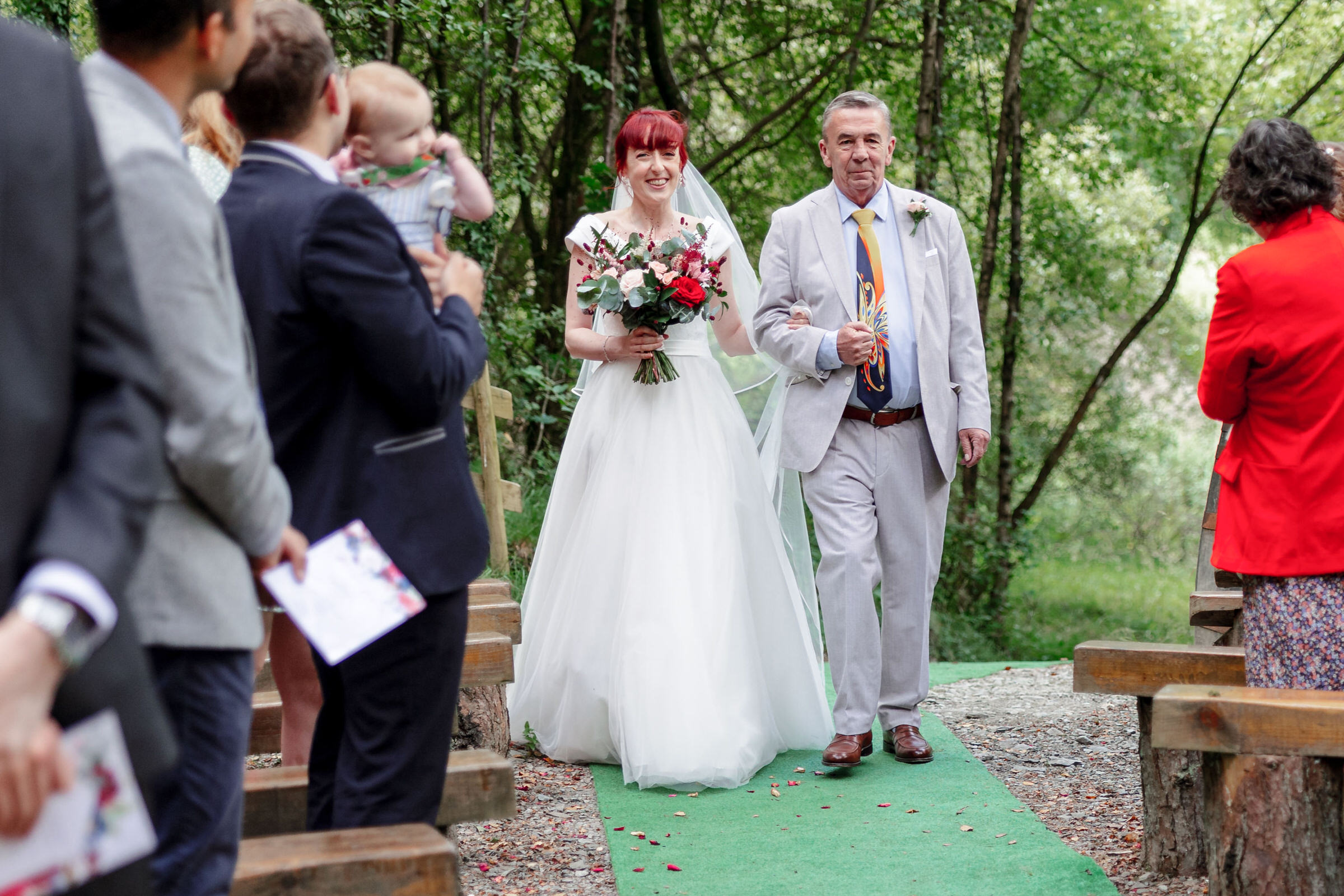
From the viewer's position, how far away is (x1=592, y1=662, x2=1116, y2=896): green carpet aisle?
11.3ft

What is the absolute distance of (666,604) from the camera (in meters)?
4.48

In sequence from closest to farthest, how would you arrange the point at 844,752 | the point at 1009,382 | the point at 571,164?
the point at 844,752, the point at 571,164, the point at 1009,382

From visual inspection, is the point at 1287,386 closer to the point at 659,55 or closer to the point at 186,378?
the point at 186,378

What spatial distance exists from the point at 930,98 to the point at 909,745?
6171mm

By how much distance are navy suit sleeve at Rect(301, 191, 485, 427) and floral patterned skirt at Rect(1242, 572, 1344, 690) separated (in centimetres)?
218

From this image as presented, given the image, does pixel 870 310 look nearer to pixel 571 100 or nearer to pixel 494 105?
pixel 494 105

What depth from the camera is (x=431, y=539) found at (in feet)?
6.73

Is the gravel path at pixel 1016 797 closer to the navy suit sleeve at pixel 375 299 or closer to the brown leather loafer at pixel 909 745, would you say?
the brown leather loafer at pixel 909 745

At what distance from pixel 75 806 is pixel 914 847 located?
2.95m

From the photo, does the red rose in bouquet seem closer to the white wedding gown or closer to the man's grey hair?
the white wedding gown

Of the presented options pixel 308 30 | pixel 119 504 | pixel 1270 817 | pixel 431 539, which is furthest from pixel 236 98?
pixel 1270 817

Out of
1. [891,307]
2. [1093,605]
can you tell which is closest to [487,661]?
[891,307]

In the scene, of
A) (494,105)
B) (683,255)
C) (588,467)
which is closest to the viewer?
(683,255)

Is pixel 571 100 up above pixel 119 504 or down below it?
above
